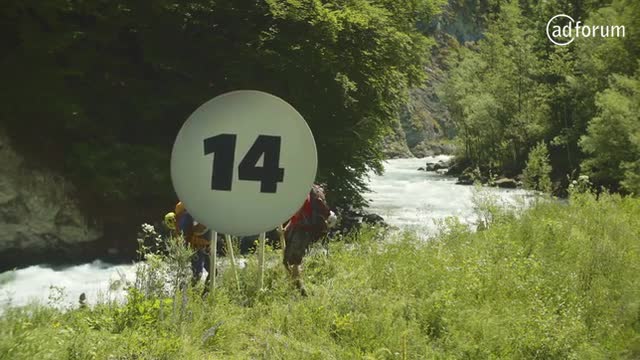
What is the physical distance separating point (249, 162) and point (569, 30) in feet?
133

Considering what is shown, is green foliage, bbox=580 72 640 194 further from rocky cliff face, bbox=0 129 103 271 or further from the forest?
rocky cliff face, bbox=0 129 103 271

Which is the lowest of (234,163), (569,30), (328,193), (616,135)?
(328,193)

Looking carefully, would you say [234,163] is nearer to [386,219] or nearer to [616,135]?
[386,219]

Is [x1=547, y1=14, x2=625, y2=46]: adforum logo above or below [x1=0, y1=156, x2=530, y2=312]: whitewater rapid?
above

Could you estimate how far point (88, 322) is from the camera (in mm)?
4133

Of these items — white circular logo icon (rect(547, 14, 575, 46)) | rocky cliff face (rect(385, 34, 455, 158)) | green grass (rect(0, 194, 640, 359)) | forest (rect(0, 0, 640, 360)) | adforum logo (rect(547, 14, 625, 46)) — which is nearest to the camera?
green grass (rect(0, 194, 640, 359))

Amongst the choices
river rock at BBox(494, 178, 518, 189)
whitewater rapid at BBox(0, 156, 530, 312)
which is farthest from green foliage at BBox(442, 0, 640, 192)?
whitewater rapid at BBox(0, 156, 530, 312)

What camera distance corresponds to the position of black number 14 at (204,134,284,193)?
15.2ft

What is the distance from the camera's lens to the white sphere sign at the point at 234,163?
4.66 meters

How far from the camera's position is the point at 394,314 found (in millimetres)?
4844

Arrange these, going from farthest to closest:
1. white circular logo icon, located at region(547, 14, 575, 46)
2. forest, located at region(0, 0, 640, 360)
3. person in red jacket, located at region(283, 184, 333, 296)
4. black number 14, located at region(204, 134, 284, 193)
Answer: white circular logo icon, located at region(547, 14, 575, 46), person in red jacket, located at region(283, 184, 333, 296), black number 14, located at region(204, 134, 284, 193), forest, located at region(0, 0, 640, 360)

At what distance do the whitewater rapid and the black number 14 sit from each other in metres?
1.32

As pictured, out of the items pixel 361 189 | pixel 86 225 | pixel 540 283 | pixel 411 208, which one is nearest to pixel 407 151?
pixel 411 208

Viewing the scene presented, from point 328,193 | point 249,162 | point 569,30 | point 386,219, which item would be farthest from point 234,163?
point 569,30
